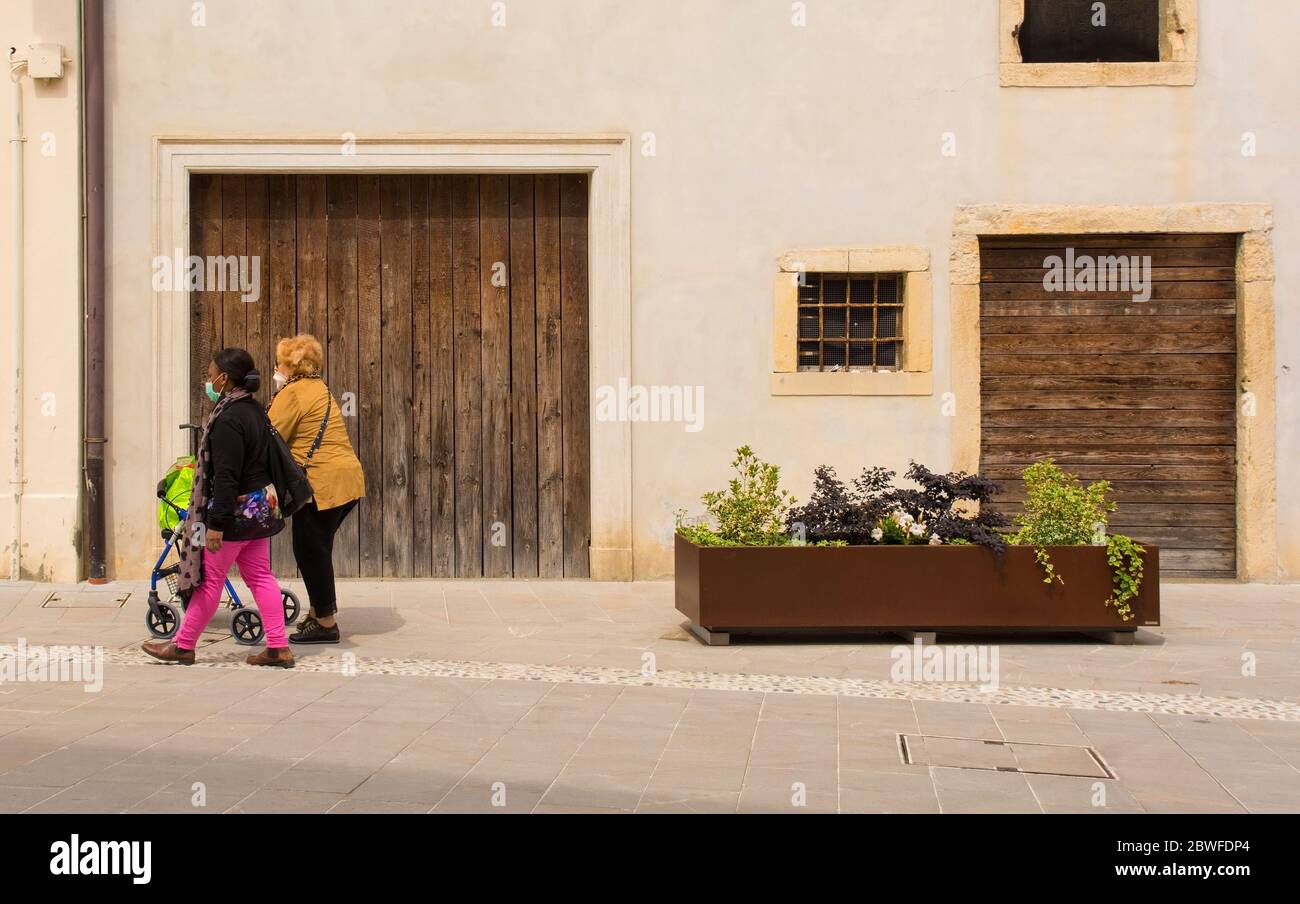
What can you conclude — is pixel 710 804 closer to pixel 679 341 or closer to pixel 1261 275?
pixel 679 341

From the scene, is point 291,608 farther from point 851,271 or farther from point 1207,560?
point 1207,560

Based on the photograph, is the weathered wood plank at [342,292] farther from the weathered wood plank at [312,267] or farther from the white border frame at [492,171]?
the white border frame at [492,171]

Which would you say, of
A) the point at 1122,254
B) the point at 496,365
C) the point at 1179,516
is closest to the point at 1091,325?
the point at 1122,254

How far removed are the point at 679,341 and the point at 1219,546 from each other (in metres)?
4.37

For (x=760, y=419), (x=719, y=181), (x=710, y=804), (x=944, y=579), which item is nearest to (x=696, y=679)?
(x=944, y=579)

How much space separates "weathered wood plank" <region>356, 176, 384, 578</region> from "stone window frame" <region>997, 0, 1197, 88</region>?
15.8 feet

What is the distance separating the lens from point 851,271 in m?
10.8

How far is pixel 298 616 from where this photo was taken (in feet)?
29.7

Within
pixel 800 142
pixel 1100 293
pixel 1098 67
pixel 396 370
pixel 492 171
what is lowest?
pixel 396 370

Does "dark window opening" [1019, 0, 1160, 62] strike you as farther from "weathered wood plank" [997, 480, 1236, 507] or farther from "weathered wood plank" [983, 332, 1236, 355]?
"weathered wood plank" [997, 480, 1236, 507]

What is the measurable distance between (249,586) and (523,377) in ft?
13.3

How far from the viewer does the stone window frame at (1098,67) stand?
10.8 metres

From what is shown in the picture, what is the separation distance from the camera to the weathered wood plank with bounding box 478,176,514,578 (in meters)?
10.9

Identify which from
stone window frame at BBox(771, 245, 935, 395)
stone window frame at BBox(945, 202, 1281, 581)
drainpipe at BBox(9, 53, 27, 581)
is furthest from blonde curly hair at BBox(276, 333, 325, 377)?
stone window frame at BBox(945, 202, 1281, 581)
